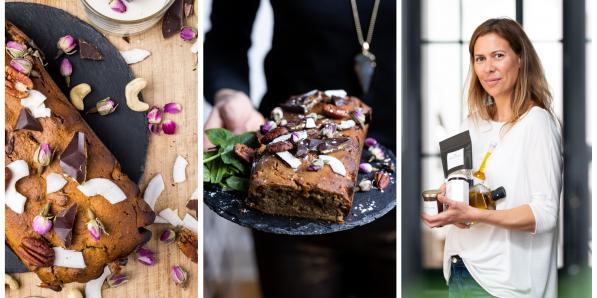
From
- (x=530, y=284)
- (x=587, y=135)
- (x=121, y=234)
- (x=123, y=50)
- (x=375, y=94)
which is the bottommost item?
(x=530, y=284)

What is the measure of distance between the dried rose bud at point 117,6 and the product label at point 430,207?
961 mm

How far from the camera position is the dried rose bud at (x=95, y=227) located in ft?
5.47

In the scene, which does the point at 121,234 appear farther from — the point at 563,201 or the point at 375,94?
the point at 563,201

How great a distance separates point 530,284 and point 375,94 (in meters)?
0.62

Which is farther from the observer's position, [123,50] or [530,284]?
[123,50]

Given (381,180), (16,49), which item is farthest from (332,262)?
(16,49)

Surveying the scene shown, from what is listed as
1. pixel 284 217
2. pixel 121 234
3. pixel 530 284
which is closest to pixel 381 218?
pixel 284 217

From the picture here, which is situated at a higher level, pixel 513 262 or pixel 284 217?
pixel 284 217

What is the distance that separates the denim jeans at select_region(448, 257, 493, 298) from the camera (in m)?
1.64

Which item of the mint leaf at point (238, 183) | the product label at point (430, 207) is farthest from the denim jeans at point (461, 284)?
the mint leaf at point (238, 183)

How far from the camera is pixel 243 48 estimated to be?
5.90 ft

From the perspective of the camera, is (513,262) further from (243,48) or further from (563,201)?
(243,48)

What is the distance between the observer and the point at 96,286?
1801mm

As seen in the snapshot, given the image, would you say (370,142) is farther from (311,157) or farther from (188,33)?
(188,33)
